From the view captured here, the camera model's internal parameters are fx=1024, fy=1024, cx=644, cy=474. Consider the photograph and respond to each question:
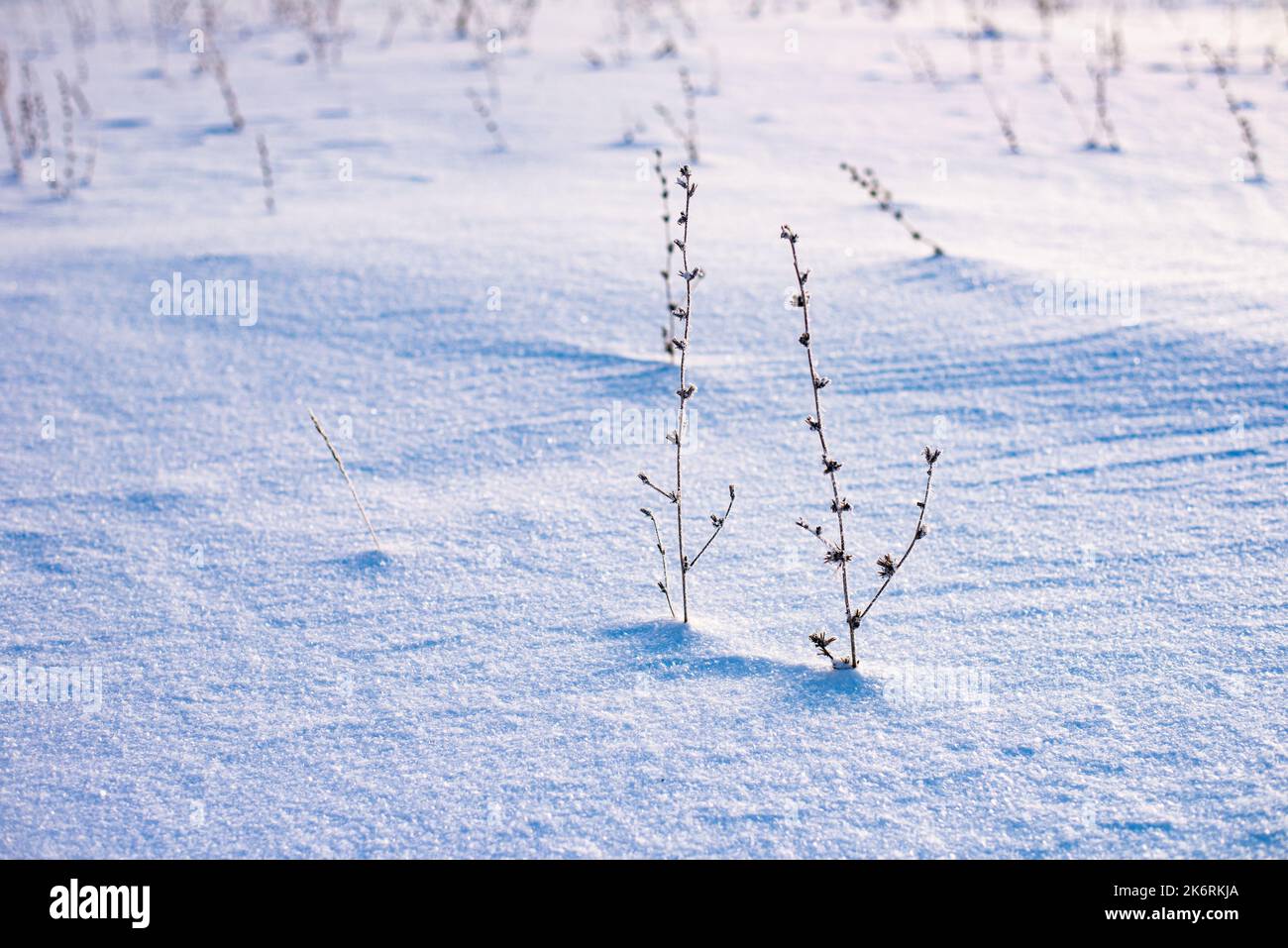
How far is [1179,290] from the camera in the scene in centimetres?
345

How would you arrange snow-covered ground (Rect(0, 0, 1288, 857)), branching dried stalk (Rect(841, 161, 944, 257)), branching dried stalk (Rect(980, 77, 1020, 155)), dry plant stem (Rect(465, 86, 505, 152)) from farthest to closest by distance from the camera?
1. dry plant stem (Rect(465, 86, 505, 152))
2. branching dried stalk (Rect(980, 77, 1020, 155))
3. branching dried stalk (Rect(841, 161, 944, 257))
4. snow-covered ground (Rect(0, 0, 1288, 857))

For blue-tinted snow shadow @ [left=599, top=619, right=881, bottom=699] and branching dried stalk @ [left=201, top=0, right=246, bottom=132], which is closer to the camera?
blue-tinted snow shadow @ [left=599, top=619, right=881, bottom=699]

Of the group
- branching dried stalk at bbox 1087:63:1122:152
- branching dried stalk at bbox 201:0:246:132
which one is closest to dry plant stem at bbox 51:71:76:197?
branching dried stalk at bbox 201:0:246:132

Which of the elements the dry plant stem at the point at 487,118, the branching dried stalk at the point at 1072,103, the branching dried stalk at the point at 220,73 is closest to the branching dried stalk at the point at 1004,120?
the branching dried stalk at the point at 1072,103

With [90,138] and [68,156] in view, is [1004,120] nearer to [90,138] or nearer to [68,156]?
[68,156]

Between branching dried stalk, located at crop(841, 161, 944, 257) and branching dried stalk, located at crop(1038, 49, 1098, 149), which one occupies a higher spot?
branching dried stalk, located at crop(1038, 49, 1098, 149)

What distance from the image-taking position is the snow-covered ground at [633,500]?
175 centimetres

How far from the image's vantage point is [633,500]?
8.61 ft

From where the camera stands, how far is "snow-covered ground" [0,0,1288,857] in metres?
1.75

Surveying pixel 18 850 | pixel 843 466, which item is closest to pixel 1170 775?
pixel 843 466

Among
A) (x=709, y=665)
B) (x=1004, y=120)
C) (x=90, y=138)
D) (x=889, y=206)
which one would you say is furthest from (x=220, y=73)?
(x=709, y=665)

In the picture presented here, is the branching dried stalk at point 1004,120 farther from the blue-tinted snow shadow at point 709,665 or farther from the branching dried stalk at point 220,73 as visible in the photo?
the branching dried stalk at point 220,73

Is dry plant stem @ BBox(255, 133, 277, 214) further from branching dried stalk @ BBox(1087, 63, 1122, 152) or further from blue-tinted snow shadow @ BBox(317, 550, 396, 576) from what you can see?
branching dried stalk @ BBox(1087, 63, 1122, 152)

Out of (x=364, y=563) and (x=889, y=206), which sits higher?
(x=889, y=206)
